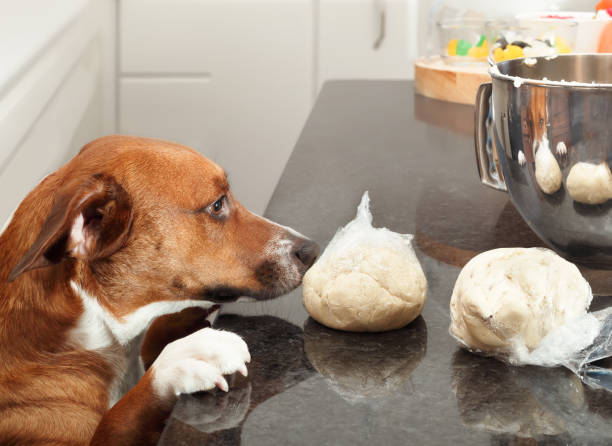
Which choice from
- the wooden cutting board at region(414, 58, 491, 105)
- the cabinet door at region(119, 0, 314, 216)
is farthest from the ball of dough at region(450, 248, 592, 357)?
the cabinet door at region(119, 0, 314, 216)

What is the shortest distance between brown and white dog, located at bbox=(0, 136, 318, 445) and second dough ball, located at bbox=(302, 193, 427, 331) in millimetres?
125

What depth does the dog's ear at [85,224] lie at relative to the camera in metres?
0.87

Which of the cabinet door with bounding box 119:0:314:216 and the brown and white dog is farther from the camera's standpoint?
the cabinet door with bounding box 119:0:314:216

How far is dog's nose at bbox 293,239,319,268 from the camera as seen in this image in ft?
3.32

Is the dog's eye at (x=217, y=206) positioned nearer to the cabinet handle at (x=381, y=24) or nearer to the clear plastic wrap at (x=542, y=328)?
the clear plastic wrap at (x=542, y=328)

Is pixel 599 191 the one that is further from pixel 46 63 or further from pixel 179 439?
pixel 46 63

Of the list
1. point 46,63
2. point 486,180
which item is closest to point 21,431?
point 486,180

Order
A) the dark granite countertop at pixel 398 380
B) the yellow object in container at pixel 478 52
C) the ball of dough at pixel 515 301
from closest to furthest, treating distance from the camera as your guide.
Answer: the dark granite countertop at pixel 398 380
the ball of dough at pixel 515 301
the yellow object in container at pixel 478 52

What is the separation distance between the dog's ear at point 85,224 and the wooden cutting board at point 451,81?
45.1 inches

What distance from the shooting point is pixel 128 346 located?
1.06 metres

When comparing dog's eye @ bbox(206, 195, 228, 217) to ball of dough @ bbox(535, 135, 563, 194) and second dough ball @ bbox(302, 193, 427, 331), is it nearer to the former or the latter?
second dough ball @ bbox(302, 193, 427, 331)

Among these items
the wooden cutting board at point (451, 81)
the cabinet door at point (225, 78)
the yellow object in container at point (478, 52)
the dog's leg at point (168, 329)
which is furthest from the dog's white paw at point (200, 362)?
the cabinet door at point (225, 78)

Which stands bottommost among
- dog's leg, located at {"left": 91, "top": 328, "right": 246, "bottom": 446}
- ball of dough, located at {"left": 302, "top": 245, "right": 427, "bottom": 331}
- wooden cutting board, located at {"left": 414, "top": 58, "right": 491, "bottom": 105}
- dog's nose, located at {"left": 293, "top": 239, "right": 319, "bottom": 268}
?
dog's leg, located at {"left": 91, "top": 328, "right": 246, "bottom": 446}

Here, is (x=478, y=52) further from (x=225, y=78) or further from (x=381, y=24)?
(x=225, y=78)
